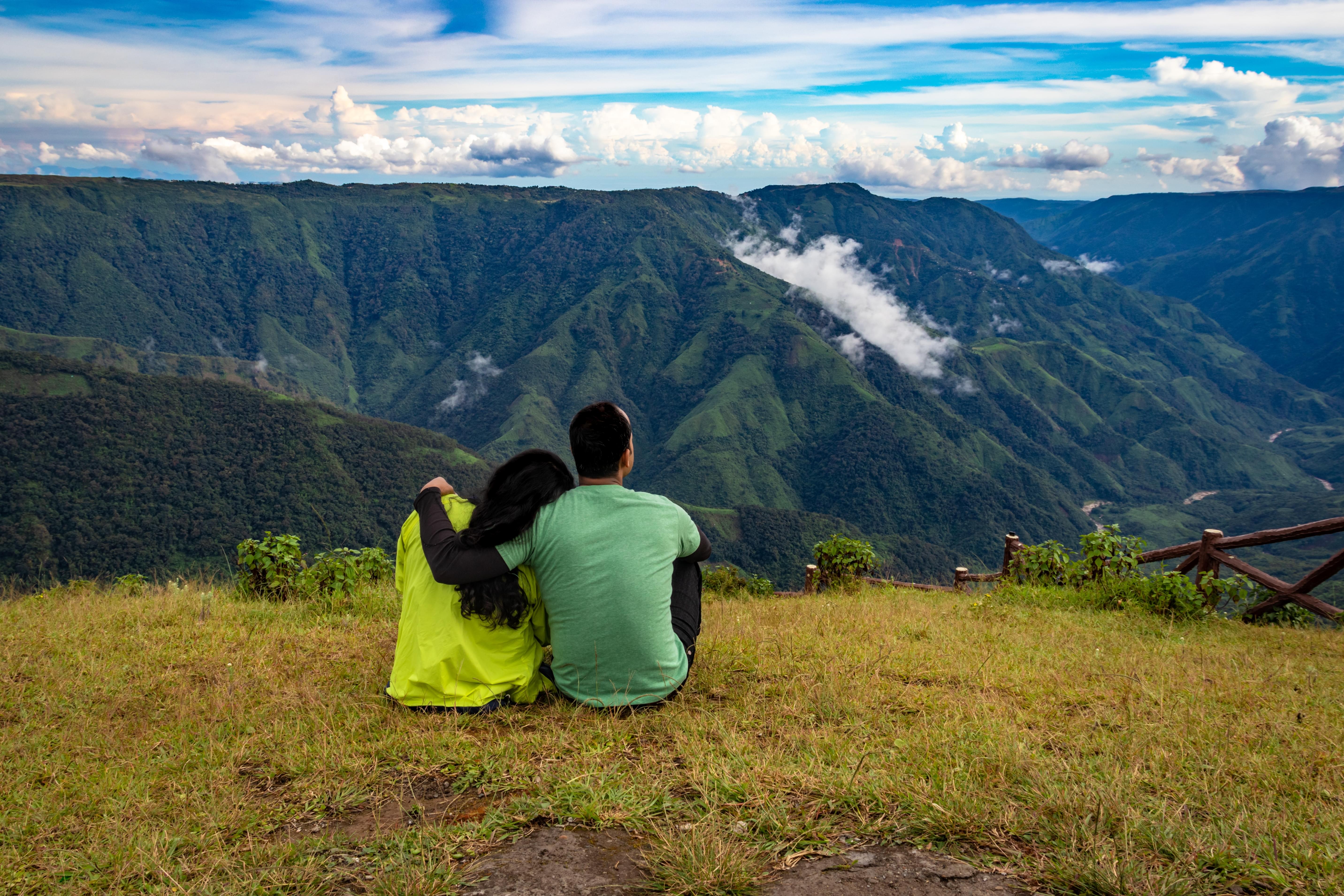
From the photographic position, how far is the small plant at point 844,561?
41.3 ft

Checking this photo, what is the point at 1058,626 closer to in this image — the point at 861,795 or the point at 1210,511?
the point at 861,795

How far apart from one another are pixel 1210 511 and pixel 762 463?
11863 centimetres

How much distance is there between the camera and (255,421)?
121250mm

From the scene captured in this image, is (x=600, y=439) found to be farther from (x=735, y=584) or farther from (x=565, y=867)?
(x=735, y=584)

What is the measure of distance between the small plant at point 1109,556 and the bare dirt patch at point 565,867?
8616 mm

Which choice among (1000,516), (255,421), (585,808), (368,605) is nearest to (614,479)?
(585,808)

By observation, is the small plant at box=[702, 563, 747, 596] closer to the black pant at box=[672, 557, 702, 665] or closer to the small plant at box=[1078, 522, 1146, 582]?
the small plant at box=[1078, 522, 1146, 582]

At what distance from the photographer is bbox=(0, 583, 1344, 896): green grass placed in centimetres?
280

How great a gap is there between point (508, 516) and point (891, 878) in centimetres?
232

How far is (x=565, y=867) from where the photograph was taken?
2.82 meters

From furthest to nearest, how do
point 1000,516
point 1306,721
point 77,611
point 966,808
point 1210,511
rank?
point 1210,511
point 1000,516
point 77,611
point 1306,721
point 966,808

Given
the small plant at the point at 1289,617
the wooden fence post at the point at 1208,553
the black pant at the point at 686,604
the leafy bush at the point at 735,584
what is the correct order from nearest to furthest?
the black pant at the point at 686,604
the small plant at the point at 1289,617
the wooden fence post at the point at 1208,553
the leafy bush at the point at 735,584

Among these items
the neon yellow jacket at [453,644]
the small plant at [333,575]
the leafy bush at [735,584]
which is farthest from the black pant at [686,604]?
the leafy bush at [735,584]

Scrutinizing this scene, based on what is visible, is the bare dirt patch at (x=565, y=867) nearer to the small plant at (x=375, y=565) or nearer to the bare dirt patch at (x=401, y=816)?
the bare dirt patch at (x=401, y=816)
